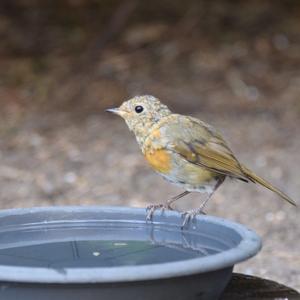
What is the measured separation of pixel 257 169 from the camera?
265 inches

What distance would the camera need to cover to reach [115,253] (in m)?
2.86

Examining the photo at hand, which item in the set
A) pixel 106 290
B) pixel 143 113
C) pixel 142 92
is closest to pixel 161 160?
pixel 143 113

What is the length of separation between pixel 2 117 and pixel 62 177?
141 cm

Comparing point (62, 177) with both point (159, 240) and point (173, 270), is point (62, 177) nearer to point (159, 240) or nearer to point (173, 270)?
point (159, 240)

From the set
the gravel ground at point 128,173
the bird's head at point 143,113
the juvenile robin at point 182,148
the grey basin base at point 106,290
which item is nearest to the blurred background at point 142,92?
the gravel ground at point 128,173

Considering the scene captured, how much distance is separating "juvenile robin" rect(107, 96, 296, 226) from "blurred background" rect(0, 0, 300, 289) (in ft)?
4.64

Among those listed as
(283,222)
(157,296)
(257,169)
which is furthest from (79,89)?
(157,296)

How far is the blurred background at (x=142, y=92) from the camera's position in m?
6.30

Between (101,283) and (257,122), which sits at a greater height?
(257,122)

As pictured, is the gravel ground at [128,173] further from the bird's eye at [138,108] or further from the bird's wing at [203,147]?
the bird's eye at [138,108]

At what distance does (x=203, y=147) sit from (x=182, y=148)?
3.2 inches

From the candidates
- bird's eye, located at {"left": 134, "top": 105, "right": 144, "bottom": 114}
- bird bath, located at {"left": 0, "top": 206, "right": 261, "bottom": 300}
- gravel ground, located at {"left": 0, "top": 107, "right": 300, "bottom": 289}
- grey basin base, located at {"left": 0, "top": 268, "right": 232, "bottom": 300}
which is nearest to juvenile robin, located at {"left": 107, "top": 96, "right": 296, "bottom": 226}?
bird's eye, located at {"left": 134, "top": 105, "right": 144, "bottom": 114}

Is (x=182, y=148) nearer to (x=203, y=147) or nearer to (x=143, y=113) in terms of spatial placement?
(x=203, y=147)

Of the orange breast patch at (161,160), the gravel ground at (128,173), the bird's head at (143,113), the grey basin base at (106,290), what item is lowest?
the grey basin base at (106,290)
